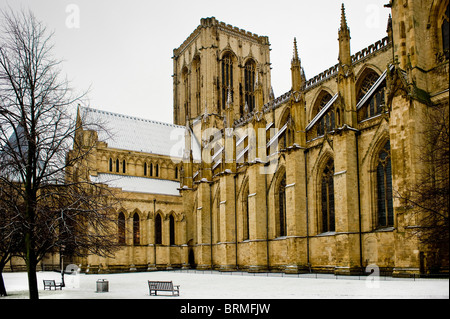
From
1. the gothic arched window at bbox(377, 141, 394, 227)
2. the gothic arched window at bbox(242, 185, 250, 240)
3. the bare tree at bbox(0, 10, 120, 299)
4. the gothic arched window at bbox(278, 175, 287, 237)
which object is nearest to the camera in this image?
the bare tree at bbox(0, 10, 120, 299)

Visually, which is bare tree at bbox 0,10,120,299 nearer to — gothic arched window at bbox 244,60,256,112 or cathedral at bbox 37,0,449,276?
cathedral at bbox 37,0,449,276

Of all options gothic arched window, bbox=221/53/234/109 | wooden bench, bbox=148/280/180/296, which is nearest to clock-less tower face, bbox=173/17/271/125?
gothic arched window, bbox=221/53/234/109

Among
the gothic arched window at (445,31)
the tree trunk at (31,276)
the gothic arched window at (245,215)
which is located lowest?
the tree trunk at (31,276)

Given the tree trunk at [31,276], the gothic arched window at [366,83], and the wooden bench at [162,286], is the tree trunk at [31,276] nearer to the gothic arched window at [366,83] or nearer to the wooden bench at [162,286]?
the wooden bench at [162,286]

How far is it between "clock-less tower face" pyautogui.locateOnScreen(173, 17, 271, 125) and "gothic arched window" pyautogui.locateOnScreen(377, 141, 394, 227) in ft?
100.0

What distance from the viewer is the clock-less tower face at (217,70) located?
195 ft

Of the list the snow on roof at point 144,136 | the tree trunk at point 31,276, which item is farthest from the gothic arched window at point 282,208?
the tree trunk at point 31,276

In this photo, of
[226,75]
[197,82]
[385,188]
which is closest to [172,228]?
[197,82]

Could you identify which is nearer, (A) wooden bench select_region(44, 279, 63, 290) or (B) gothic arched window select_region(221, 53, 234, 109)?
(A) wooden bench select_region(44, 279, 63, 290)

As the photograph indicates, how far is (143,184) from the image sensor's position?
51.0m

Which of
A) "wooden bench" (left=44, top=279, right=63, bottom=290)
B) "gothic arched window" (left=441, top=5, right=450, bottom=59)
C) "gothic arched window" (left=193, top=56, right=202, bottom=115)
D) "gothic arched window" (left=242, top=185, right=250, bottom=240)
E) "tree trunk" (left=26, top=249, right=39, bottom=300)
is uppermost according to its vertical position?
"gothic arched window" (left=193, top=56, right=202, bottom=115)

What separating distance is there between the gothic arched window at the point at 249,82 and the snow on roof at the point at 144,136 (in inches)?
374

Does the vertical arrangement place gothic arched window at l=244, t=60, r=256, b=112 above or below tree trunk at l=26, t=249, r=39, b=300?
above

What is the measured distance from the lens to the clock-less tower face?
59.3 meters
